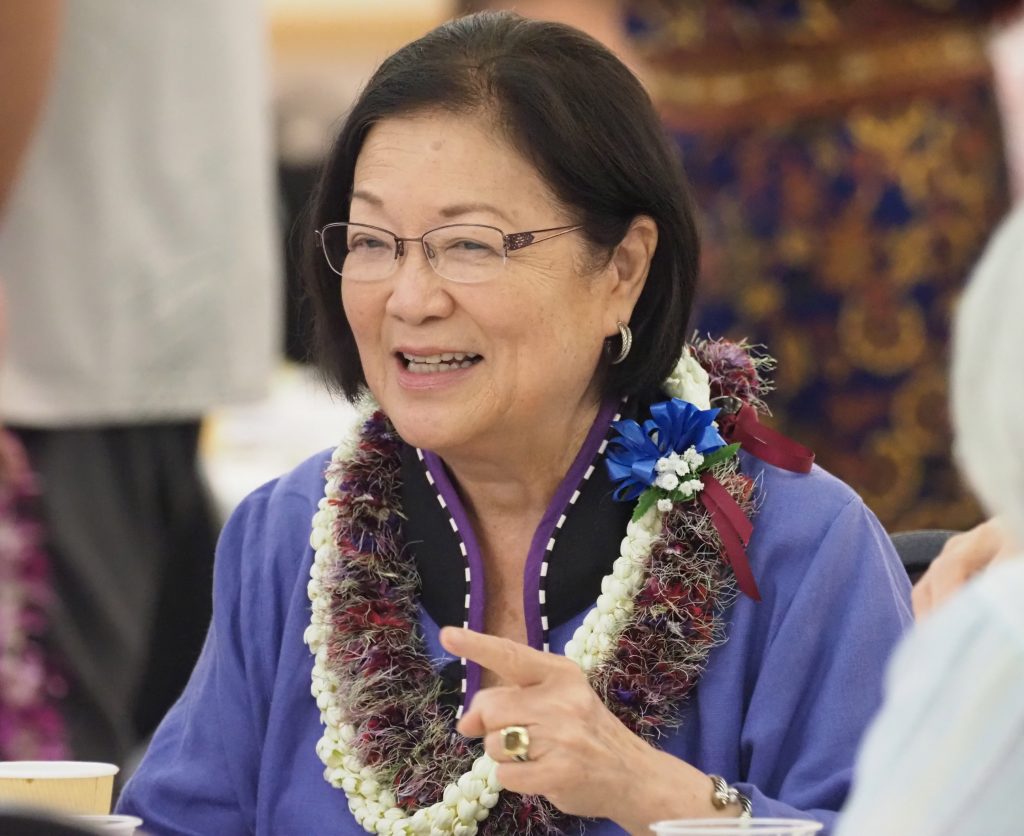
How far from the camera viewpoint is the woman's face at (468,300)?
255cm

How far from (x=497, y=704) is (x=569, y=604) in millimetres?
524

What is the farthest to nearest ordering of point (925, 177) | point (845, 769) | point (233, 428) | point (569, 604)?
point (233, 428) → point (925, 177) → point (569, 604) → point (845, 769)

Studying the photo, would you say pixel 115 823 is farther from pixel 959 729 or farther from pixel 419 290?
pixel 959 729

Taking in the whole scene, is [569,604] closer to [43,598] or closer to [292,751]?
[292,751]

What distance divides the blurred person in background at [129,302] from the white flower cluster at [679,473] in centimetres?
175

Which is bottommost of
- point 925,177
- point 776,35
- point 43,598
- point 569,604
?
point 43,598

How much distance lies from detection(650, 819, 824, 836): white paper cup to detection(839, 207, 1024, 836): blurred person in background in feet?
0.78

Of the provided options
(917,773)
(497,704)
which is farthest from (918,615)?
(917,773)

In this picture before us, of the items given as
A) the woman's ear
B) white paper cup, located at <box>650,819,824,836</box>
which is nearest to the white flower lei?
the woman's ear

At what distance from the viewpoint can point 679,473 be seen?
8.41ft

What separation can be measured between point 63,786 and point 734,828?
814 mm

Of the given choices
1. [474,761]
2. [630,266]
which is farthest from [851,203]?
[474,761]

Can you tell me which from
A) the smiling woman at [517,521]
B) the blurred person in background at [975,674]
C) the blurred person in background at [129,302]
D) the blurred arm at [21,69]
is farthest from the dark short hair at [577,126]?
the blurred person in background at [129,302]

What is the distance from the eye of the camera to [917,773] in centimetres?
154
